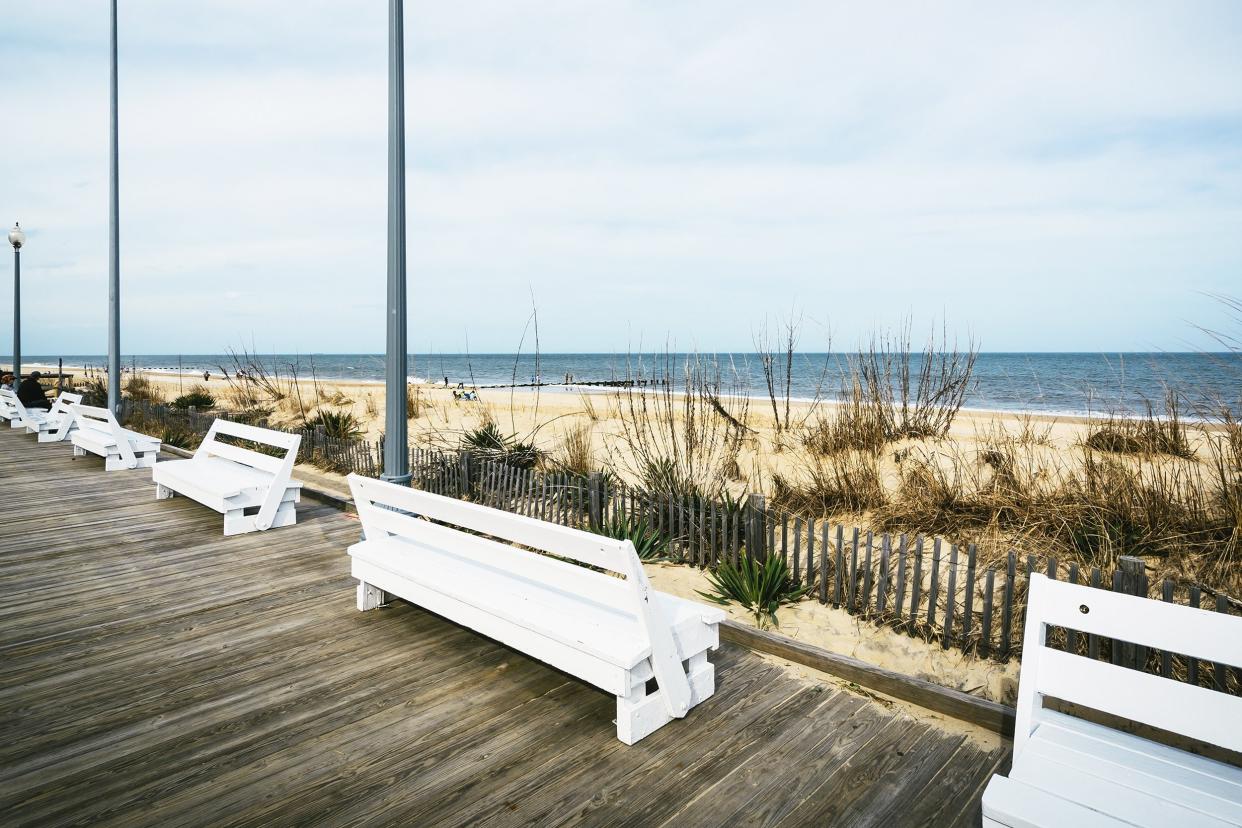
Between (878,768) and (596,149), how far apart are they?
15.9 meters

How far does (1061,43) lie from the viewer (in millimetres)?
7477

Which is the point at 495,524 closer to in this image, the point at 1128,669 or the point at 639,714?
the point at 639,714

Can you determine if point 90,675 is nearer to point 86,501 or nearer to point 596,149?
point 86,501

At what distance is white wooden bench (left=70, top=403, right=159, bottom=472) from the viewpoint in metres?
8.07

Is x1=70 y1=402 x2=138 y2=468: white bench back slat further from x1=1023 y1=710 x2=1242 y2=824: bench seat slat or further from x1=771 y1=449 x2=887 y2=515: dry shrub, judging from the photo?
x1=1023 y1=710 x2=1242 y2=824: bench seat slat

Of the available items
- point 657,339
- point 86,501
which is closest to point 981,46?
point 657,339

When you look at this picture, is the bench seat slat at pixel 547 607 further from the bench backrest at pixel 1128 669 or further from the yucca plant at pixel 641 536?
the yucca plant at pixel 641 536

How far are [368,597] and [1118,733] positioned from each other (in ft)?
11.4

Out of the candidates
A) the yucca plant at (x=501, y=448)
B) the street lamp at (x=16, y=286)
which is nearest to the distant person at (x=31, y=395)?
the street lamp at (x=16, y=286)

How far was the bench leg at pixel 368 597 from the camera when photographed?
3.73 metres

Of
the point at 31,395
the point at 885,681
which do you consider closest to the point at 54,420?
the point at 31,395

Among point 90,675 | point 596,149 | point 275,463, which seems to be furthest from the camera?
point 596,149

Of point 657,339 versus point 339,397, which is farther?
point 339,397

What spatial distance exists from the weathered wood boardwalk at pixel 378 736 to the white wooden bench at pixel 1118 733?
0.49 meters
